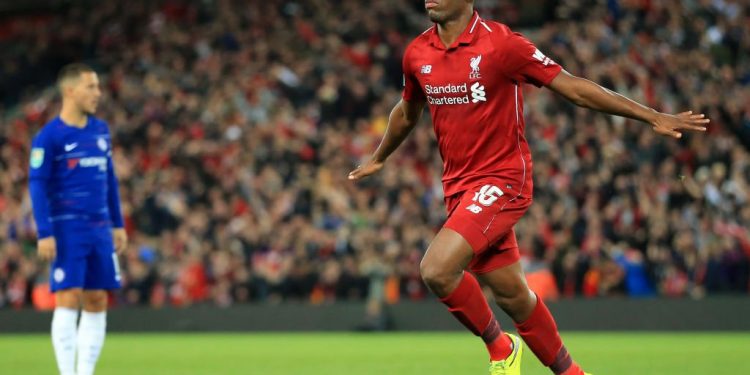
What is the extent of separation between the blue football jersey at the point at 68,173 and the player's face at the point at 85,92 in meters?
0.22

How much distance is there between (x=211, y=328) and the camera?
826 inches

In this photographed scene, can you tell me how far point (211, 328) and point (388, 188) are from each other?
12.5ft

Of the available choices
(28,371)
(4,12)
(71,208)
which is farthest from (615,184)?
(4,12)

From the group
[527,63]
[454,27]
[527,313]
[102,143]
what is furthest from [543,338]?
[102,143]

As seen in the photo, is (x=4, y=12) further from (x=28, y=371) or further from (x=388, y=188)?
(x=28, y=371)

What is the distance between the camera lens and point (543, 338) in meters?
7.76

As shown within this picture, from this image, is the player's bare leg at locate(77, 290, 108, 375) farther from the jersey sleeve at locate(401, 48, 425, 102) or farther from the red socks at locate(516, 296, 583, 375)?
the red socks at locate(516, 296, 583, 375)

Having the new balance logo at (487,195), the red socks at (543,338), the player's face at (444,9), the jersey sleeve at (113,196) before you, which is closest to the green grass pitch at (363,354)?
the jersey sleeve at (113,196)

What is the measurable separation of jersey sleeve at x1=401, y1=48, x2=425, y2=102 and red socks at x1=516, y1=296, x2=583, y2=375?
1.54 metres

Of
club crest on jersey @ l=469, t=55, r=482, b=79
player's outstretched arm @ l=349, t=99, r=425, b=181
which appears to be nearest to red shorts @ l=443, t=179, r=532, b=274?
club crest on jersey @ l=469, t=55, r=482, b=79

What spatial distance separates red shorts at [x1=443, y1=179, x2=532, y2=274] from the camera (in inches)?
293

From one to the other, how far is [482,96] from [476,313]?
1.33 m

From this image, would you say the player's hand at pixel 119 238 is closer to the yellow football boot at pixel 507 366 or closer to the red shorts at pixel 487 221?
the red shorts at pixel 487 221

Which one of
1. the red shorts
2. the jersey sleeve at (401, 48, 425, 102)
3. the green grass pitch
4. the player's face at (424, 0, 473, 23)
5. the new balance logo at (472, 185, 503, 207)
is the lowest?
the green grass pitch
